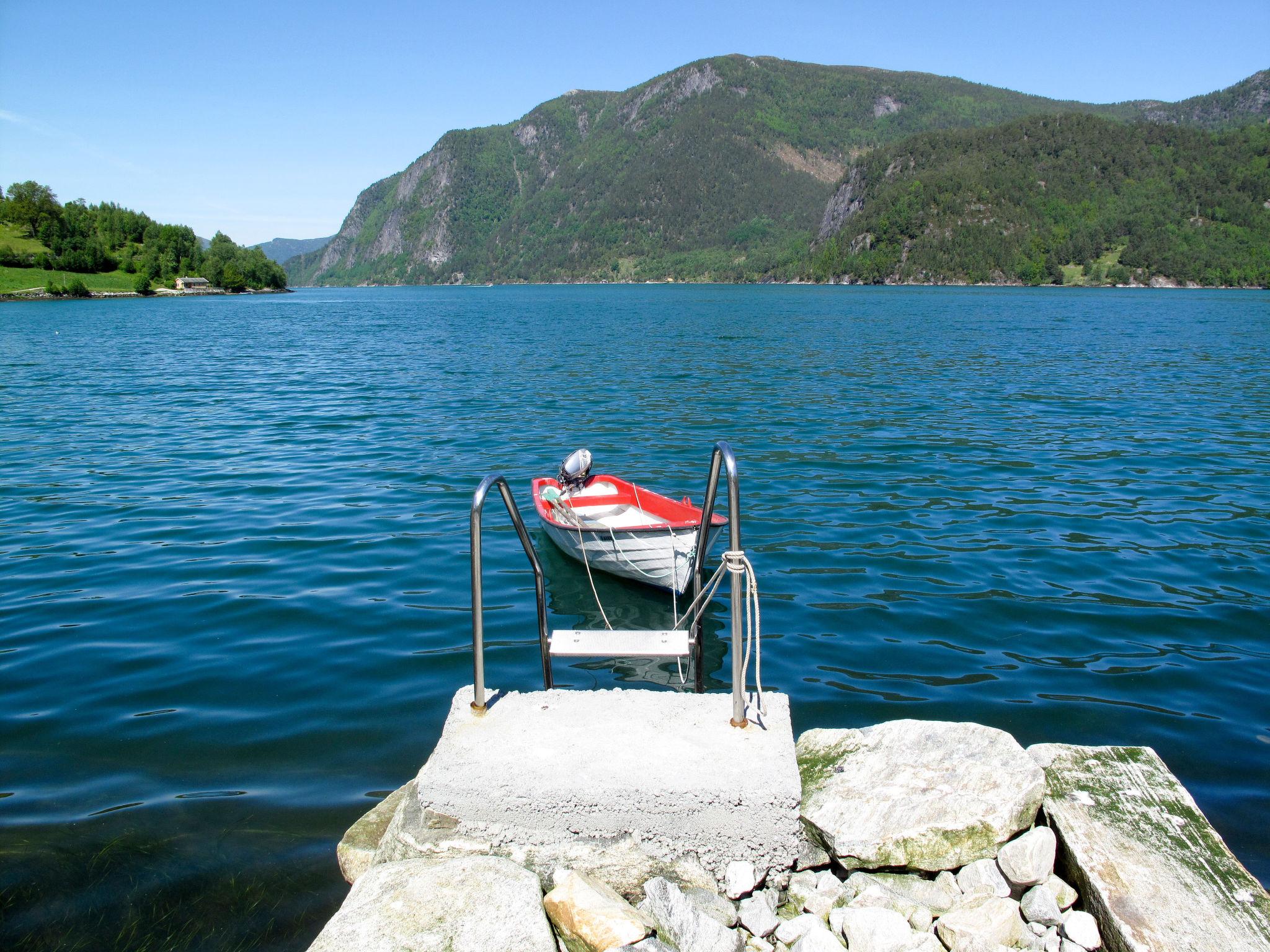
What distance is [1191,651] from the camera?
8.45 meters

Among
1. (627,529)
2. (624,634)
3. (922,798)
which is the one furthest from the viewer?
(627,529)

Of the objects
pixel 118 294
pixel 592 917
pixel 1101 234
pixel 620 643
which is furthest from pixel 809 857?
pixel 1101 234

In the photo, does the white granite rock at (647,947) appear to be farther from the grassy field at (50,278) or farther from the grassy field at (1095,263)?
the grassy field at (1095,263)

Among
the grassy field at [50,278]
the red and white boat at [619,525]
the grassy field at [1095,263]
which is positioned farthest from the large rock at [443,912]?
the grassy field at [1095,263]

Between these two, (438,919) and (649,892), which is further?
(649,892)

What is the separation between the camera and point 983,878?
177 inches

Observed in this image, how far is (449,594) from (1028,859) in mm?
7188

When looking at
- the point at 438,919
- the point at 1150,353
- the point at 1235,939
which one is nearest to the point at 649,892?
the point at 438,919

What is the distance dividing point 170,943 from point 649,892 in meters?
2.82

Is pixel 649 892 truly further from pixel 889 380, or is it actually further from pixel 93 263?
pixel 93 263

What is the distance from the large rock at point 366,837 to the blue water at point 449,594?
195mm

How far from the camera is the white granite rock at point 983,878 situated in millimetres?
4457

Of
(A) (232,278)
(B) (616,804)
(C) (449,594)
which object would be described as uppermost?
(A) (232,278)

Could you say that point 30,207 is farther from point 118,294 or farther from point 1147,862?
point 1147,862
